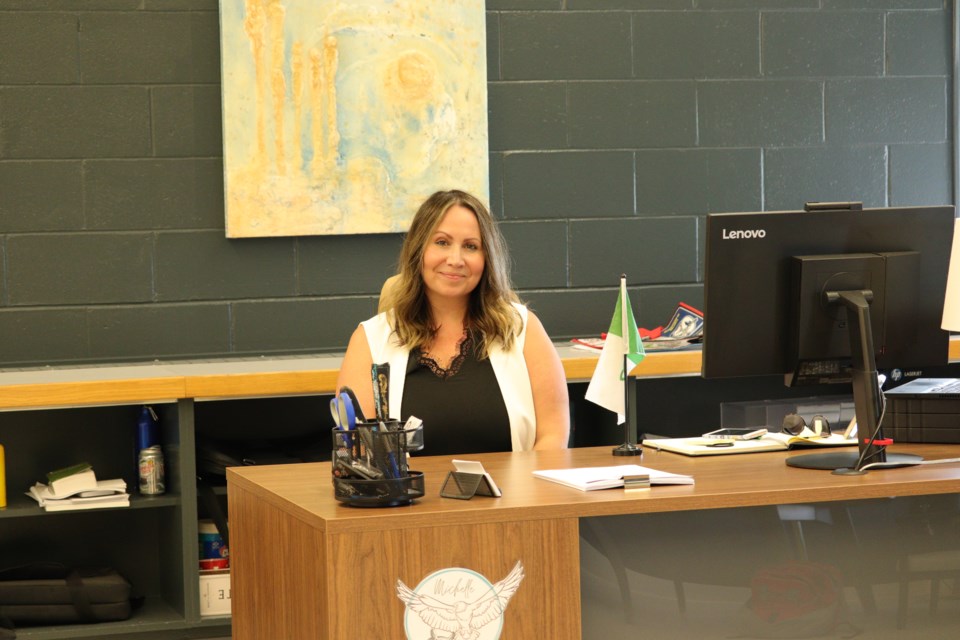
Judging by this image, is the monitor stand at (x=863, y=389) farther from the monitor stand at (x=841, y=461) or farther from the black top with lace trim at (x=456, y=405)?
the black top with lace trim at (x=456, y=405)

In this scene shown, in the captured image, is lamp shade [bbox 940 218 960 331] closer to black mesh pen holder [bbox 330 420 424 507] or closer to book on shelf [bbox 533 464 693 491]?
book on shelf [bbox 533 464 693 491]

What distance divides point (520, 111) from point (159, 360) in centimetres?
153

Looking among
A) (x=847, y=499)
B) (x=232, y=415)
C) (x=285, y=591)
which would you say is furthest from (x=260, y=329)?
(x=847, y=499)

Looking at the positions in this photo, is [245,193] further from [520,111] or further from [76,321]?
[520,111]

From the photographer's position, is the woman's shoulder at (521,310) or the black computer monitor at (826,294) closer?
the black computer monitor at (826,294)

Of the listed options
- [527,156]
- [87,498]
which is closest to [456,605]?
[87,498]

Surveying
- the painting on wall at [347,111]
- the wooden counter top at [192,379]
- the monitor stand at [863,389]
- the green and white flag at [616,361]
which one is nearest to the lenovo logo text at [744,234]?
the monitor stand at [863,389]

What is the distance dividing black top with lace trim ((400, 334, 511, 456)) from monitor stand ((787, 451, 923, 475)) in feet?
2.62

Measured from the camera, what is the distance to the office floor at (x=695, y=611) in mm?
2150

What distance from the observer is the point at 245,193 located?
4.11 metres

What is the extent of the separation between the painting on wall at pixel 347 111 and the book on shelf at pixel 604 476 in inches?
79.7

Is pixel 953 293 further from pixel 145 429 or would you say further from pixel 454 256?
pixel 145 429

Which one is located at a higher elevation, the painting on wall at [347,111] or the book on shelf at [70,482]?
the painting on wall at [347,111]

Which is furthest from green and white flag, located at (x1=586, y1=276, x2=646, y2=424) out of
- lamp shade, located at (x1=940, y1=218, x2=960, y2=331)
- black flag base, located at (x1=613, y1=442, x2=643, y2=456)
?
lamp shade, located at (x1=940, y1=218, x2=960, y2=331)
